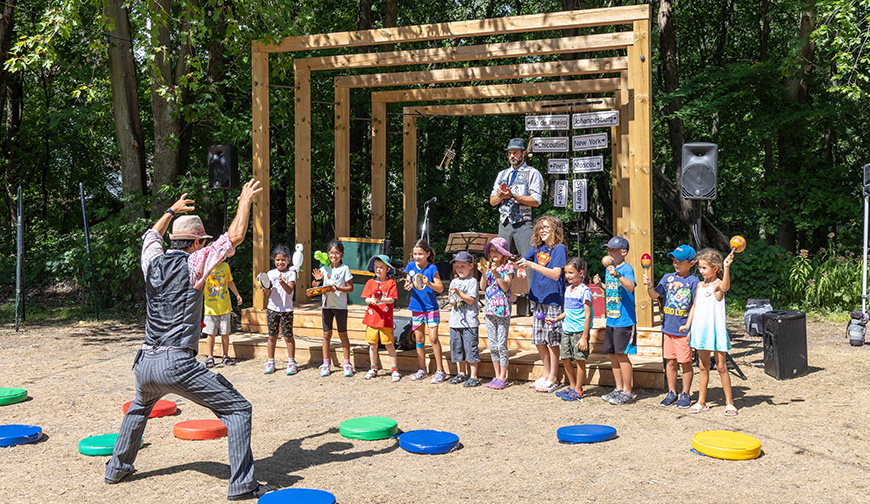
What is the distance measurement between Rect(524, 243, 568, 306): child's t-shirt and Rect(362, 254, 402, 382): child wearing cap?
1.40m

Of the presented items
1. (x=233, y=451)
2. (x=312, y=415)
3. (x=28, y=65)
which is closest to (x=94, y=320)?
(x=28, y=65)

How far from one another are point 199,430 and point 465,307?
2738 millimetres

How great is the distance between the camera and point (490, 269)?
7.00m

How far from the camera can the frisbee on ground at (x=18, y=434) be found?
17.4 ft

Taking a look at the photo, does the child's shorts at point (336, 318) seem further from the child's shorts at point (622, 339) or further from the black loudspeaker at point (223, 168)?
the child's shorts at point (622, 339)

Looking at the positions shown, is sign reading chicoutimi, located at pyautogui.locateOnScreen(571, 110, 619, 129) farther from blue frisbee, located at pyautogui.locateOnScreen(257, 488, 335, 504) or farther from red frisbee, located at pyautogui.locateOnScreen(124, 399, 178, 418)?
blue frisbee, located at pyautogui.locateOnScreen(257, 488, 335, 504)

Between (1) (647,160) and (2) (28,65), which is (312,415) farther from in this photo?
(2) (28,65)

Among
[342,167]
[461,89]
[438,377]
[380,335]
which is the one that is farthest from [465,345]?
[461,89]

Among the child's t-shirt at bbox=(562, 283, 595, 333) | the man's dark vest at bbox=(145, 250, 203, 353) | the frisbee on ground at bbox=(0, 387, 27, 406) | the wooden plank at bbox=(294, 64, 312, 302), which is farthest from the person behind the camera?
the wooden plank at bbox=(294, 64, 312, 302)

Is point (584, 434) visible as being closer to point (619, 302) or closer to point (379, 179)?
point (619, 302)

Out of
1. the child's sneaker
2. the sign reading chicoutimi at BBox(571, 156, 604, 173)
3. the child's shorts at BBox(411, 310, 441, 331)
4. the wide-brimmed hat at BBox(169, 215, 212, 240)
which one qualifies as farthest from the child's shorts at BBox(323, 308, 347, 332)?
the sign reading chicoutimi at BBox(571, 156, 604, 173)

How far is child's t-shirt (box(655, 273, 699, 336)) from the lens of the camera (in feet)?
20.3

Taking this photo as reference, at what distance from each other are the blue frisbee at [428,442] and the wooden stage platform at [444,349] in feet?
7.13

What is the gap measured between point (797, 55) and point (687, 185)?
296 inches
